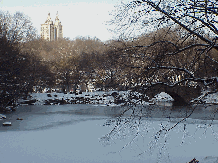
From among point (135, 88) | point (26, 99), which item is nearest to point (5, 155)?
point (135, 88)

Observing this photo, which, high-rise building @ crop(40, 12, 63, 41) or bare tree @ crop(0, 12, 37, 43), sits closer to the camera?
bare tree @ crop(0, 12, 37, 43)

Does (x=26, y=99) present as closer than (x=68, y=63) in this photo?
Yes

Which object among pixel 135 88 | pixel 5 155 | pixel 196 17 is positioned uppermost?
pixel 196 17

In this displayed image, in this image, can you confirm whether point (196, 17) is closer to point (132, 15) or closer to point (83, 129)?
point (132, 15)

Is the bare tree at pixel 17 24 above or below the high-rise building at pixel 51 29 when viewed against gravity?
below

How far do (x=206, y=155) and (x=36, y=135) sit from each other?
5.89 m

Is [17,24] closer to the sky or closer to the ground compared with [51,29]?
closer to the ground

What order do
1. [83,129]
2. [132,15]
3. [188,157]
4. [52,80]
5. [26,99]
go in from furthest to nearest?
[52,80] < [26,99] < [83,129] < [188,157] < [132,15]

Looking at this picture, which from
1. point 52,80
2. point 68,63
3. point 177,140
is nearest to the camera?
point 177,140

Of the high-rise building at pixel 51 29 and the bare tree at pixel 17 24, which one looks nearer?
the bare tree at pixel 17 24

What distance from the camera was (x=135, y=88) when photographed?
5285 mm

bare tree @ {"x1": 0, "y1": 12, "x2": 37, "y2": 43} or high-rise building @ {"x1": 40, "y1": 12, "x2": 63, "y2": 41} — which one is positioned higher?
high-rise building @ {"x1": 40, "y1": 12, "x2": 63, "y2": 41}

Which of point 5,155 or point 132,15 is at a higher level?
point 132,15

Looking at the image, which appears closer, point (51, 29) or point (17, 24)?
point (17, 24)
